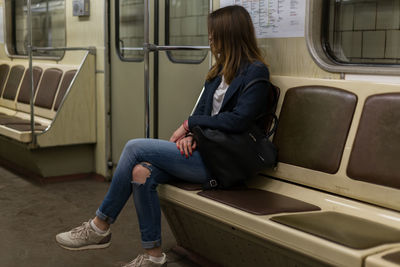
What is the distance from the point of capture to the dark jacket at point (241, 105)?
8.02 feet

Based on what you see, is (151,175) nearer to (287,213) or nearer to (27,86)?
(287,213)

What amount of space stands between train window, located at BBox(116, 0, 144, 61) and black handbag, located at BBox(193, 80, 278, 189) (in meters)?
2.15

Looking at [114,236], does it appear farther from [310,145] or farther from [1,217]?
[310,145]

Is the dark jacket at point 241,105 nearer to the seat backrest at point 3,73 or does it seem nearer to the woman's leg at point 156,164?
the woman's leg at point 156,164

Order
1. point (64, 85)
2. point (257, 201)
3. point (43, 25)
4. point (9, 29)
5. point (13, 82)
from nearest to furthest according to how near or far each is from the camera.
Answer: point (257, 201)
point (64, 85)
point (13, 82)
point (43, 25)
point (9, 29)

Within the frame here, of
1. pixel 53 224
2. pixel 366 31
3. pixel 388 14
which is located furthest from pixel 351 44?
pixel 53 224

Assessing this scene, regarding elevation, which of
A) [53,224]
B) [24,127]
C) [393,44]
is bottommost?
[53,224]

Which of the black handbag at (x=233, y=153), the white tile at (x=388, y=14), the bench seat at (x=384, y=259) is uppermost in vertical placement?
the white tile at (x=388, y=14)

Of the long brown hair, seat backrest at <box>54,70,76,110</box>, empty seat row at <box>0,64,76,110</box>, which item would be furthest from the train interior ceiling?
empty seat row at <box>0,64,76,110</box>

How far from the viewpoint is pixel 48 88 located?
205 inches

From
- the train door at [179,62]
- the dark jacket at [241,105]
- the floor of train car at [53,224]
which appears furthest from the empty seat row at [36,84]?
the dark jacket at [241,105]

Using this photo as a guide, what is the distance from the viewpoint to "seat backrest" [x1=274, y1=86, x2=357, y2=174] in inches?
92.5

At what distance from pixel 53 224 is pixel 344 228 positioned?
89.1 inches

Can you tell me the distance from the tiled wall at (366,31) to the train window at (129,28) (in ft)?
7.23
